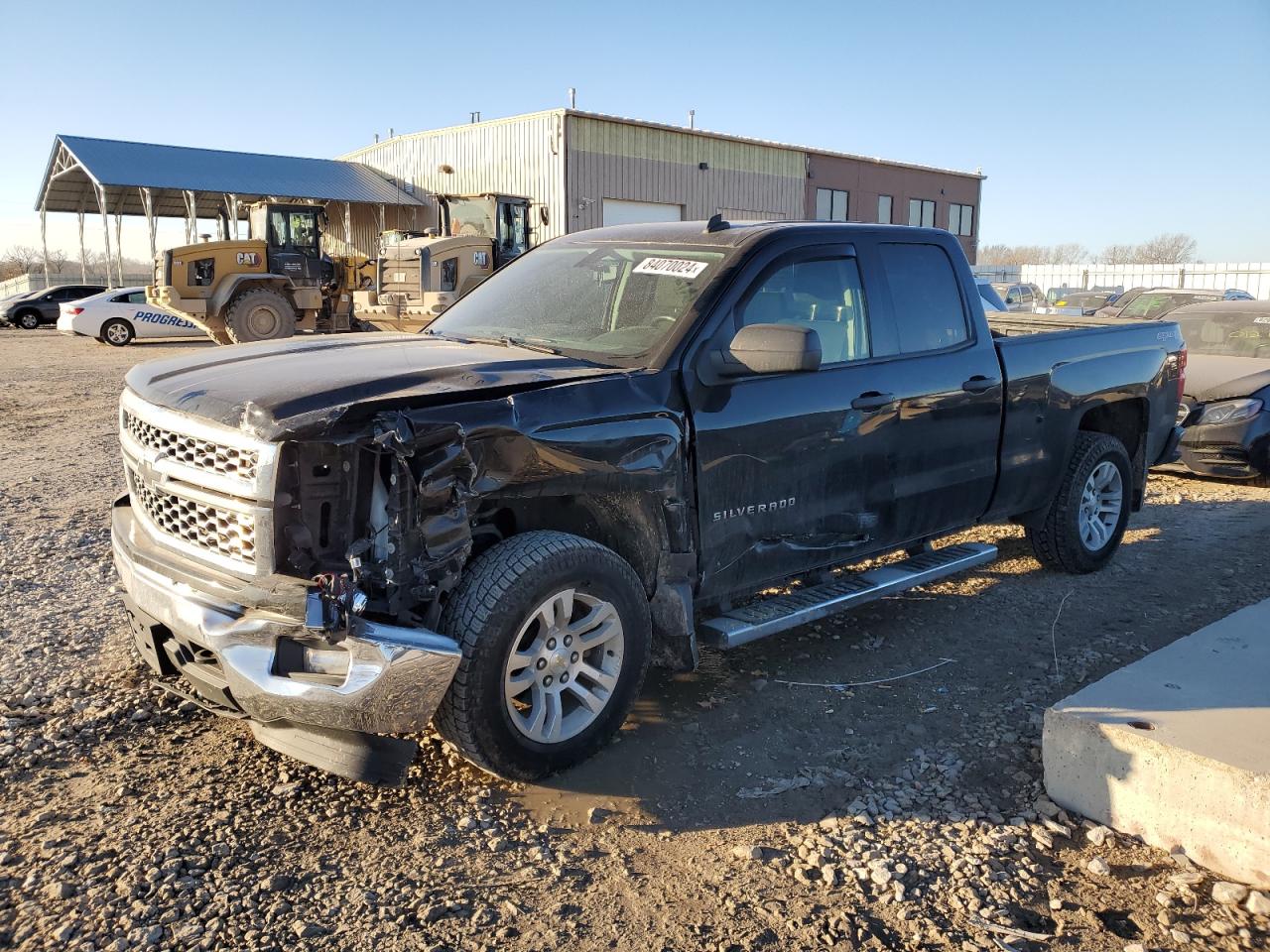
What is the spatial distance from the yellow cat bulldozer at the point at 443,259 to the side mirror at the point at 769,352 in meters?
14.1

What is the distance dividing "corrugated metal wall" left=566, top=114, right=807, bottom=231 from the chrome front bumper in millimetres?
27561

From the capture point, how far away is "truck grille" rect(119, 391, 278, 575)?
3055 millimetres

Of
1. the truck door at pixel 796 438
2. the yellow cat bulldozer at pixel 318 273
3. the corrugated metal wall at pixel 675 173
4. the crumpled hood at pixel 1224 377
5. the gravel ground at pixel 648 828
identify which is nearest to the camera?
the gravel ground at pixel 648 828

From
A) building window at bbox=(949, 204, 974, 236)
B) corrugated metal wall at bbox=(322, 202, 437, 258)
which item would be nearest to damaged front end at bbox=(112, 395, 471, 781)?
corrugated metal wall at bbox=(322, 202, 437, 258)

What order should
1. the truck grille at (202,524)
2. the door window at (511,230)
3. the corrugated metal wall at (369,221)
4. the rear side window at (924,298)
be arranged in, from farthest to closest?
the corrugated metal wall at (369,221), the door window at (511,230), the rear side window at (924,298), the truck grille at (202,524)

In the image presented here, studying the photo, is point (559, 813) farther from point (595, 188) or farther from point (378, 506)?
point (595, 188)

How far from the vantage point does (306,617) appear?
2.96m

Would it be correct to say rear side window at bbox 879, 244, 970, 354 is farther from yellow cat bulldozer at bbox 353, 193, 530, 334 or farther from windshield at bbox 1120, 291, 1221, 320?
yellow cat bulldozer at bbox 353, 193, 530, 334

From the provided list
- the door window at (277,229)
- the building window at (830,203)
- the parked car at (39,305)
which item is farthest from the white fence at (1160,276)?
the parked car at (39,305)

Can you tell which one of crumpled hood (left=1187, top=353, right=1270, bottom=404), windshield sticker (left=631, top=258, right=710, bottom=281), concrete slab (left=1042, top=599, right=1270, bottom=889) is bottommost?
concrete slab (left=1042, top=599, right=1270, bottom=889)

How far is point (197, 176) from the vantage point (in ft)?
96.2

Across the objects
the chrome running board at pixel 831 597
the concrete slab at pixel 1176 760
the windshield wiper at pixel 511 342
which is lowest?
the concrete slab at pixel 1176 760

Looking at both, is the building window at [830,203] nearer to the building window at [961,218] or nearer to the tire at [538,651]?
the building window at [961,218]

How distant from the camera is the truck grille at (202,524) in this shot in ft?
10.3
